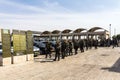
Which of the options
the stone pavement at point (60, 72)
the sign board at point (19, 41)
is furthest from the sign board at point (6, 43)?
the stone pavement at point (60, 72)

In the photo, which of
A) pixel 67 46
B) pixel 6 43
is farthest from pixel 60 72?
pixel 67 46

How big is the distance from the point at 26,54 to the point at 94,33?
119ft

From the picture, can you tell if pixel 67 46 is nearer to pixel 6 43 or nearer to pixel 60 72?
pixel 6 43

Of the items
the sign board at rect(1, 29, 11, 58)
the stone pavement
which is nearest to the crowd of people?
the stone pavement

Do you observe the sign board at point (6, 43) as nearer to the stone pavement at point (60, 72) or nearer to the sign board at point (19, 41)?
the sign board at point (19, 41)

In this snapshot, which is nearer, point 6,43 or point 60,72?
point 60,72

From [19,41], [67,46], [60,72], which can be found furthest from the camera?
[67,46]

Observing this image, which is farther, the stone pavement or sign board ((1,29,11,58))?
sign board ((1,29,11,58))

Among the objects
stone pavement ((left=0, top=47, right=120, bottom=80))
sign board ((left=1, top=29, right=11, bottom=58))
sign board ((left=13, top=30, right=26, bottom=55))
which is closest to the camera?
stone pavement ((left=0, top=47, right=120, bottom=80))

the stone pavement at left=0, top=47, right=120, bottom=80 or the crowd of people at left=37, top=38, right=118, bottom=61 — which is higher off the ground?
the crowd of people at left=37, top=38, right=118, bottom=61

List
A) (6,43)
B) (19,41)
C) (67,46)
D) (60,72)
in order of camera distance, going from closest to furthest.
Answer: (60,72) → (6,43) → (19,41) → (67,46)

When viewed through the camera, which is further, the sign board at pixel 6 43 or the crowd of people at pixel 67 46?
the crowd of people at pixel 67 46

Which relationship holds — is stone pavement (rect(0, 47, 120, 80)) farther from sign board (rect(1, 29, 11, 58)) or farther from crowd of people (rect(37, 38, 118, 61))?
crowd of people (rect(37, 38, 118, 61))

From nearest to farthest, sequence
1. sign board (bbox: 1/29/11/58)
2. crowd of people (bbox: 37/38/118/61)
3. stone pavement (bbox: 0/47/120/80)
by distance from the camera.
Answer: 1. stone pavement (bbox: 0/47/120/80)
2. sign board (bbox: 1/29/11/58)
3. crowd of people (bbox: 37/38/118/61)
